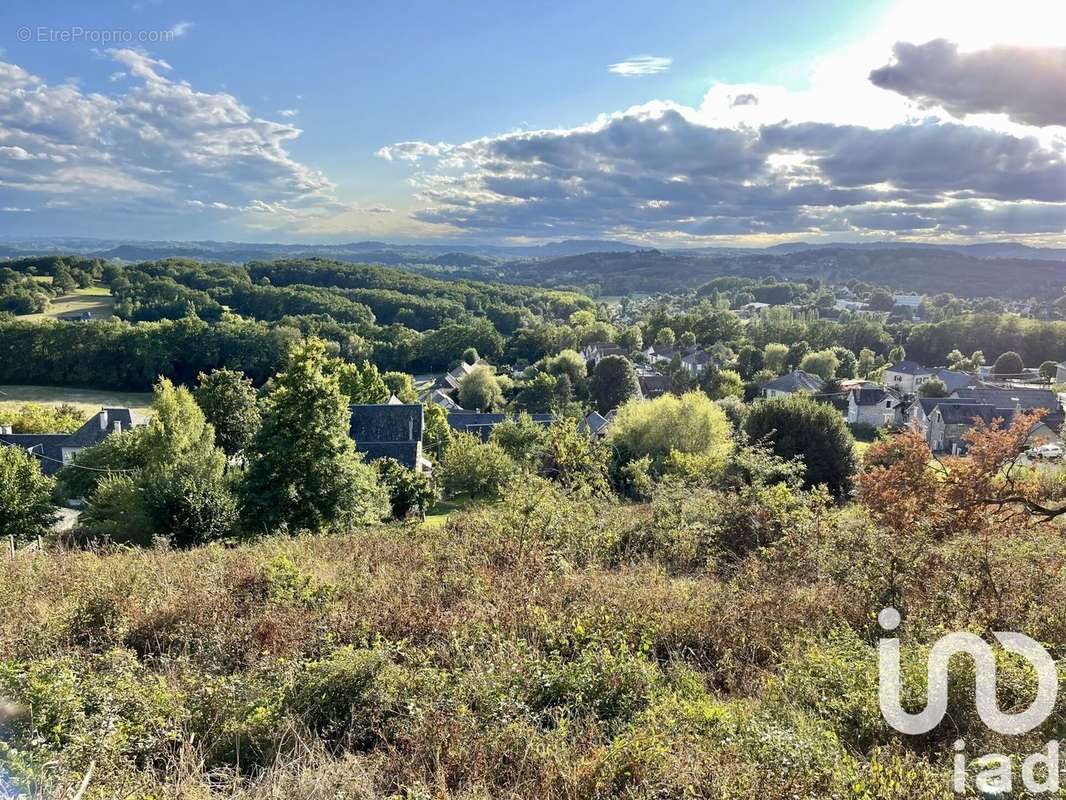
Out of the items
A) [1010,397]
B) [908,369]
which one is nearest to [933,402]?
[1010,397]

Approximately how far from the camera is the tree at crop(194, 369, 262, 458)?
30.8 m

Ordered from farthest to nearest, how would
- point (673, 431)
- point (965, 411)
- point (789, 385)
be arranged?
point (789, 385) → point (965, 411) → point (673, 431)

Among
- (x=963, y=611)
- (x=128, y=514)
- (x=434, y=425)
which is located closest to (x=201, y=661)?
(x=963, y=611)

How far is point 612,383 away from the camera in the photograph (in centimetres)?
5672

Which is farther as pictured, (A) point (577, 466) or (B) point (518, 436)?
(B) point (518, 436)

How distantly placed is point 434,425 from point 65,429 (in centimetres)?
2332

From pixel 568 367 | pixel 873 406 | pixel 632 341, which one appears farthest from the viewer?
pixel 632 341

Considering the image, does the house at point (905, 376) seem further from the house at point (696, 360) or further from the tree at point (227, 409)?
the tree at point (227, 409)

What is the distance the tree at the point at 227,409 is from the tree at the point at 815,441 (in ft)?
82.8

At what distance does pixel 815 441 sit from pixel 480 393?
124 ft

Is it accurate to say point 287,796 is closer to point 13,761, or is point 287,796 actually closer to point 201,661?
point 13,761

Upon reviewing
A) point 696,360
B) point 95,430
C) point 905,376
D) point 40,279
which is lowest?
point 905,376

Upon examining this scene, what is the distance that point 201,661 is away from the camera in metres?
4.82

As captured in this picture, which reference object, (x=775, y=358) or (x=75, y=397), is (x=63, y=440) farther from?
(x=775, y=358)
